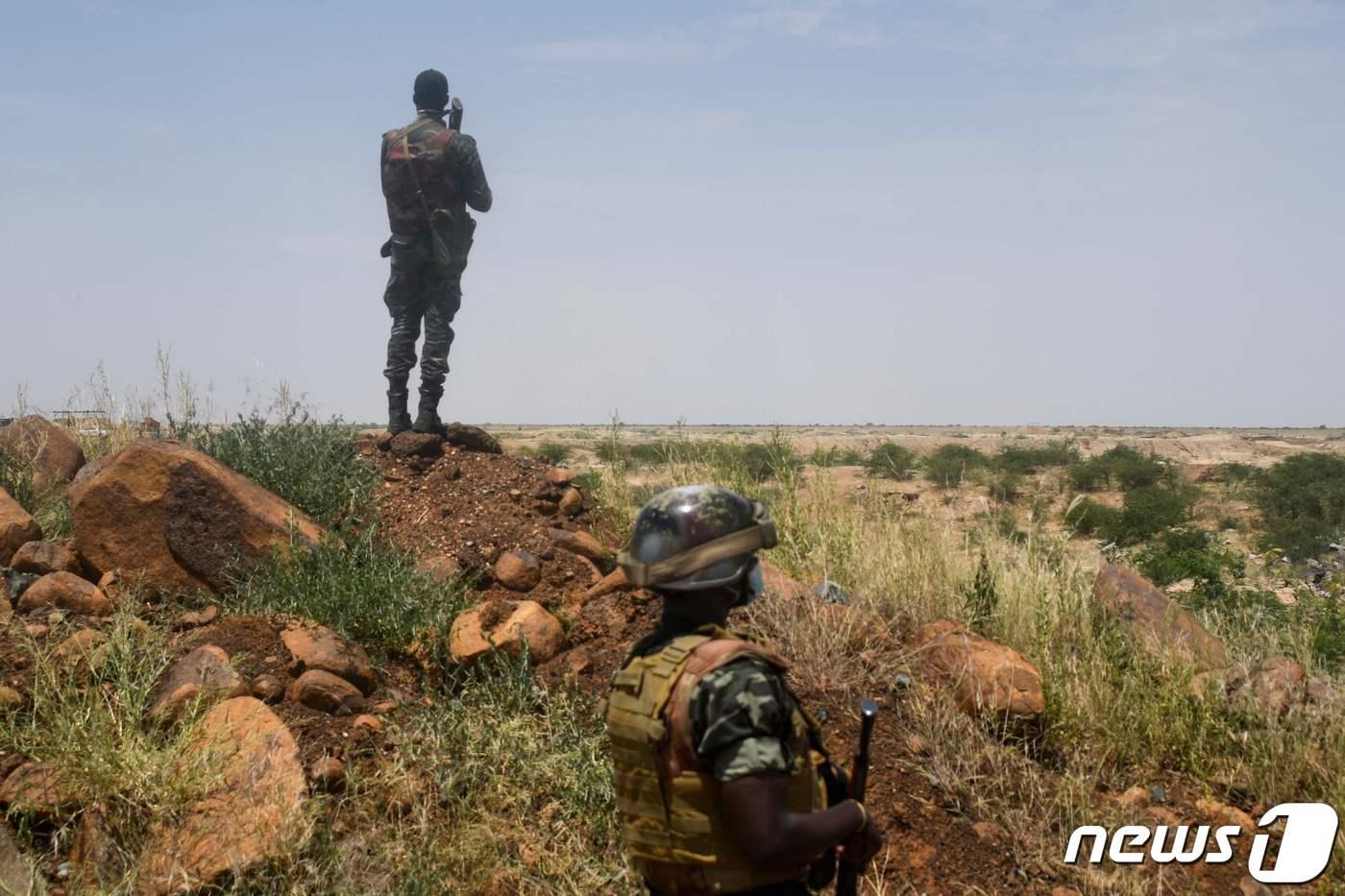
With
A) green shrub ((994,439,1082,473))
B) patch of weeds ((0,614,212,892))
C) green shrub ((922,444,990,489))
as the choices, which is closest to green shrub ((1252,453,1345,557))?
green shrub ((922,444,990,489))

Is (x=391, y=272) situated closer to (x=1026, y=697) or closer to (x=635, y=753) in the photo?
(x=1026, y=697)

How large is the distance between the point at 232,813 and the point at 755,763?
8.40ft

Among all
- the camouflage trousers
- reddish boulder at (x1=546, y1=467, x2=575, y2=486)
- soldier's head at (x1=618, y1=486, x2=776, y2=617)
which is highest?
the camouflage trousers

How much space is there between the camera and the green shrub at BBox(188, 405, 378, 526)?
692cm

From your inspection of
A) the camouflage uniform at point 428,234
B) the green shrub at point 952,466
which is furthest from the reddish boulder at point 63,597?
the green shrub at point 952,466

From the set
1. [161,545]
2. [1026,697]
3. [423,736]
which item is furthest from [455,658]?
[1026,697]

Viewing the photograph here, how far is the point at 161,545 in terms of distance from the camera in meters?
5.96

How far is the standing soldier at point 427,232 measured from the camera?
8023mm

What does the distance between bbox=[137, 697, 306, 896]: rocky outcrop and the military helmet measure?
2.18 meters

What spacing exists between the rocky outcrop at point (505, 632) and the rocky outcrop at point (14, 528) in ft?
8.97

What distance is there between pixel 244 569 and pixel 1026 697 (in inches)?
154

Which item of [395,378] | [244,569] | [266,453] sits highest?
[395,378]

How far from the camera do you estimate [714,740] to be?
82.3 inches

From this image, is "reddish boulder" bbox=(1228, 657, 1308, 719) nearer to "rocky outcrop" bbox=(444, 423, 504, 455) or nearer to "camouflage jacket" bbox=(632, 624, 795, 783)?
"camouflage jacket" bbox=(632, 624, 795, 783)
